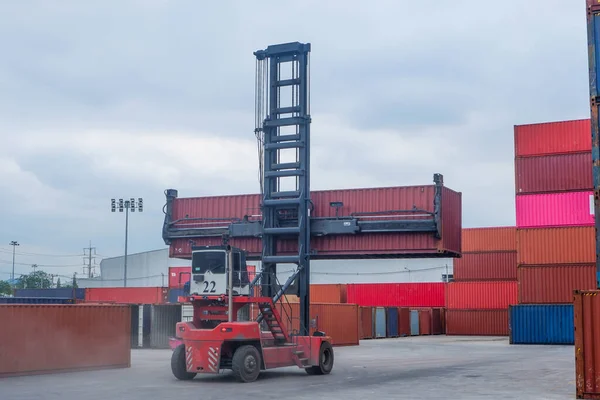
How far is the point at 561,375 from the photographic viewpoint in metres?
22.8

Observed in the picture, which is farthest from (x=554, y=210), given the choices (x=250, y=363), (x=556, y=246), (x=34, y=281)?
(x=34, y=281)

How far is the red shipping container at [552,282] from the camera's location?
41375mm

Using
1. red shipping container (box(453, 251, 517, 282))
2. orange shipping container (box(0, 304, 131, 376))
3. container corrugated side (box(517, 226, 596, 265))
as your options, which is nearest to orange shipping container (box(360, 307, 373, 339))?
red shipping container (box(453, 251, 517, 282))

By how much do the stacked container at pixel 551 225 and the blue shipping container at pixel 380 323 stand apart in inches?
507

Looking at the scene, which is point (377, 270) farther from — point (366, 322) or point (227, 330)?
point (227, 330)

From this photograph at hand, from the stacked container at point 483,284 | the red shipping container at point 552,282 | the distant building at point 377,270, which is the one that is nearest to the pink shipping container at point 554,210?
the red shipping container at point 552,282

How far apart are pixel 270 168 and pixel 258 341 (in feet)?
22.3

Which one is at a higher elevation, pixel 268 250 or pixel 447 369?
pixel 268 250

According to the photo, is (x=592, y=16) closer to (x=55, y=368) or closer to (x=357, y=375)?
(x=357, y=375)

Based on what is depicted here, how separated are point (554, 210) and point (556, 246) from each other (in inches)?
75.7

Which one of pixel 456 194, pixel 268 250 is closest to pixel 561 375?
pixel 456 194

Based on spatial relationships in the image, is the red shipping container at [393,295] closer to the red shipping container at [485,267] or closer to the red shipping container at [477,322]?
the red shipping container at [477,322]

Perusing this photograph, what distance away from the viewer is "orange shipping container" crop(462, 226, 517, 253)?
5716 cm

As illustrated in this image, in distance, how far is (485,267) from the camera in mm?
58062
